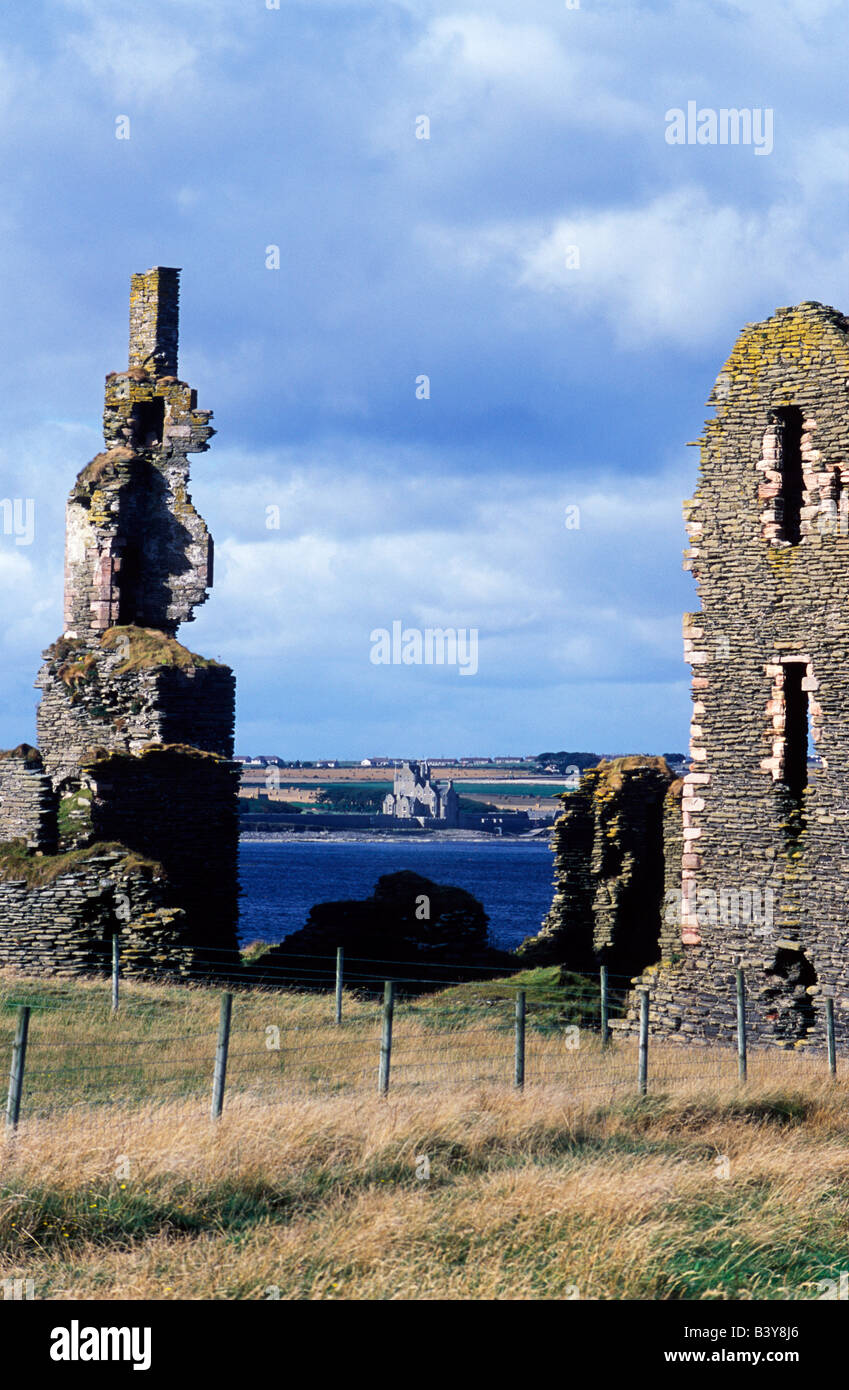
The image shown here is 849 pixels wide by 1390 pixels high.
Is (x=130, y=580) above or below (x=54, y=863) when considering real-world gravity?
above

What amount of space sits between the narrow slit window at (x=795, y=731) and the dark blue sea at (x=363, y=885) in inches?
1227

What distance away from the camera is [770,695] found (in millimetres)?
22484

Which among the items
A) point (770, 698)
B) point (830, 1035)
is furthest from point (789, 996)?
point (770, 698)

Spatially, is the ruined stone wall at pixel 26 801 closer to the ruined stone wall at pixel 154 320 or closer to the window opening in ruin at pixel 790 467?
the ruined stone wall at pixel 154 320

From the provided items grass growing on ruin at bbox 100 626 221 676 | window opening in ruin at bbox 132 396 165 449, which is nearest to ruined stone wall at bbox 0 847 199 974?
grass growing on ruin at bbox 100 626 221 676

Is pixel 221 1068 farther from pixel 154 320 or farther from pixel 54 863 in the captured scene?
pixel 154 320

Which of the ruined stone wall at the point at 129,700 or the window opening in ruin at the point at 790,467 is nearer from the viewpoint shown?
the window opening in ruin at the point at 790,467

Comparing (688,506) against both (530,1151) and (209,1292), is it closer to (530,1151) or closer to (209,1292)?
(530,1151)

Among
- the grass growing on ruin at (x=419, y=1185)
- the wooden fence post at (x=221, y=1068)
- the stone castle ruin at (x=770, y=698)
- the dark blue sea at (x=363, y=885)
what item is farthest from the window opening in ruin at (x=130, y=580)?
the wooden fence post at (x=221, y=1068)

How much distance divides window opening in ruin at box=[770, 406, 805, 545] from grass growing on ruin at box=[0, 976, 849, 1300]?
9.36 metres

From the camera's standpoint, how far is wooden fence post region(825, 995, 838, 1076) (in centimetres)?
1959

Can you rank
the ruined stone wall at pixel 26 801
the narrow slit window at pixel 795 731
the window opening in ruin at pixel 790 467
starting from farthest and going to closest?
the ruined stone wall at pixel 26 801
the window opening in ruin at pixel 790 467
the narrow slit window at pixel 795 731

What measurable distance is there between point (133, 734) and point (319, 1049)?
1390cm

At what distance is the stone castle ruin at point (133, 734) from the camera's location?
1026 inches
